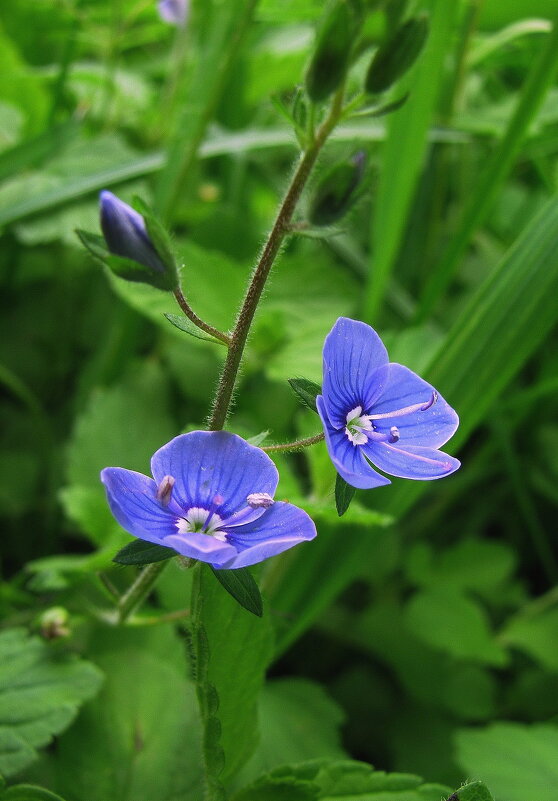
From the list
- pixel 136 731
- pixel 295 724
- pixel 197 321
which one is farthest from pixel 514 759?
pixel 197 321

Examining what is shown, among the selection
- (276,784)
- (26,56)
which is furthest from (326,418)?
(26,56)

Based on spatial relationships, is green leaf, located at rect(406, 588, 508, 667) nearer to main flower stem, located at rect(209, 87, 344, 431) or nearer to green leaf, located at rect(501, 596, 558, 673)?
green leaf, located at rect(501, 596, 558, 673)

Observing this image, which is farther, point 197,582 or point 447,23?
point 447,23

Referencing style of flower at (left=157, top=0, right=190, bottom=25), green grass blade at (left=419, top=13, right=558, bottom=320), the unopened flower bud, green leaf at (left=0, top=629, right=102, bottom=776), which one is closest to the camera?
green leaf at (left=0, top=629, right=102, bottom=776)

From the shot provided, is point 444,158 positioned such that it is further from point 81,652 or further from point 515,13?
point 81,652

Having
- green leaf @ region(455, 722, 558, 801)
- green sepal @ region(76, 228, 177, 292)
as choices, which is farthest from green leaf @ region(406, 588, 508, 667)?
green sepal @ region(76, 228, 177, 292)
